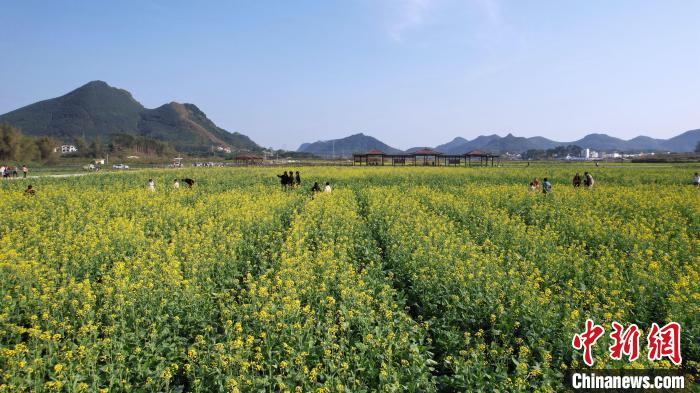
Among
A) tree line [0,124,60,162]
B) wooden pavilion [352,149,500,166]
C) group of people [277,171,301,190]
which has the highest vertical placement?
tree line [0,124,60,162]

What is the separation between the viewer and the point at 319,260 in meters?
9.23

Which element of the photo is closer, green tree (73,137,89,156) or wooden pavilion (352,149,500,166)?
wooden pavilion (352,149,500,166)

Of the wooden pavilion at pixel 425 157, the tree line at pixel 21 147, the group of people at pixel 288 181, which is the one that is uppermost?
the tree line at pixel 21 147

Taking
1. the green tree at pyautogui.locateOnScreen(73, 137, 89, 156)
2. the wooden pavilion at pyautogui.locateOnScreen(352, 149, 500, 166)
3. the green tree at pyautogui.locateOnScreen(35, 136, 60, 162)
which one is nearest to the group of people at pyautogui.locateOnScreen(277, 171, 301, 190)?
the wooden pavilion at pyautogui.locateOnScreen(352, 149, 500, 166)

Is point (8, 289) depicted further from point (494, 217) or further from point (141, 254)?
point (494, 217)

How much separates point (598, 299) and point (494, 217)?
798 centimetres

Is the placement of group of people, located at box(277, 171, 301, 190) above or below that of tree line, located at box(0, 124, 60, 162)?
below

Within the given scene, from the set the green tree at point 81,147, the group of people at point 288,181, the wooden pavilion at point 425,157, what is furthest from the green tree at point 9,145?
the group of people at point 288,181

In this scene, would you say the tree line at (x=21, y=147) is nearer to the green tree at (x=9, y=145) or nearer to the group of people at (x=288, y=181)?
the green tree at (x=9, y=145)

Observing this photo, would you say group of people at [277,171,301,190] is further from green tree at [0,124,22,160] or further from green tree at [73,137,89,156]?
green tree at [73,137,89,156]

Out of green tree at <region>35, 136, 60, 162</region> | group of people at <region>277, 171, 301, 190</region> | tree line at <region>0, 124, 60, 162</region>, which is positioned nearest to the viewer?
group of people at <region>277, 171, 301, 190</region>

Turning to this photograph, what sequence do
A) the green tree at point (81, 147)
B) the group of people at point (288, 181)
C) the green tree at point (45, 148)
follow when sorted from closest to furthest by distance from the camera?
1. the group of people at point (288, 181)
2. the green tree at point (45, 148)
3. the green tree at point (81, 147)

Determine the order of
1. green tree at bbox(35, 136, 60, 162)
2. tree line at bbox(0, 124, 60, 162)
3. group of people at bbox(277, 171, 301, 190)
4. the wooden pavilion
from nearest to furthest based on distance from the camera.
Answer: group of people at bbox(277, 171, 301, 190), the wooden pavilion, tree line at bbox(0, 124, 60, 162), green tree at bbox(35, 136, 60, 162)

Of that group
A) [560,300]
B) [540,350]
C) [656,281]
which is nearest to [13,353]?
[540,350]
